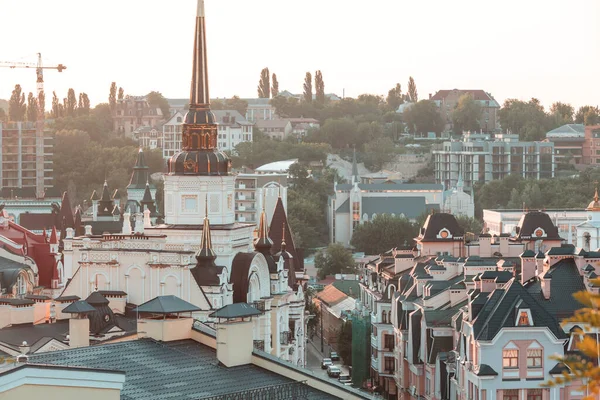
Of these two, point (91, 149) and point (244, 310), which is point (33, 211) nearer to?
point (91, 149)

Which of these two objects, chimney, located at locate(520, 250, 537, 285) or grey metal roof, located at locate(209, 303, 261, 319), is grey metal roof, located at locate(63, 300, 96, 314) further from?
chimney, located at locate(520, 250, 537, 285)

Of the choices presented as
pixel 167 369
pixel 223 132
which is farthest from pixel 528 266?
pixel 223 132

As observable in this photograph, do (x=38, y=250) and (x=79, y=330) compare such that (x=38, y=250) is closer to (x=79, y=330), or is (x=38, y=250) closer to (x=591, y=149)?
(x=79, y=330)

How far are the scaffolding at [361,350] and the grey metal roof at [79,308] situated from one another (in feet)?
64.1

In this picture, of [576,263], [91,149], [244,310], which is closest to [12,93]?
[91,149]

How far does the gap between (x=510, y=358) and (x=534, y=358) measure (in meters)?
0.66

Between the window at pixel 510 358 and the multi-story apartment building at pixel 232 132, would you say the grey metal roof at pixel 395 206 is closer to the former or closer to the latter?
the multi-story apartment building at pixel 232 132

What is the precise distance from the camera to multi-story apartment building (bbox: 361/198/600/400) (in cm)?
4272

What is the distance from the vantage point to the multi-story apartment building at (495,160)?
179 meters

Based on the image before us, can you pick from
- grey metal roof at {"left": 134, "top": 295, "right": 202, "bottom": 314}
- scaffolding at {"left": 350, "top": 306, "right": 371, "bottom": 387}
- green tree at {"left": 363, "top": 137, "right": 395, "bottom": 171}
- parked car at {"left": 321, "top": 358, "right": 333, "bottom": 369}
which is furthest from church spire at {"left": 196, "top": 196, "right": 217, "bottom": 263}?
green tree at {"left": 363, "top": 137, "right": 395, "bottom": 171}

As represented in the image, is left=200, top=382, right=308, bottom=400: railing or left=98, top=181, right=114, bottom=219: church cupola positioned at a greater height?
left=200, top=382, right=308, bottom=400: railing

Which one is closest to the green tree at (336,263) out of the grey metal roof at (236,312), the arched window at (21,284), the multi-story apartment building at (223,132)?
the arched window at (21,284)

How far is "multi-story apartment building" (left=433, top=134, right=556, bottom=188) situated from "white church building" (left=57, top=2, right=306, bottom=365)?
11916 cm

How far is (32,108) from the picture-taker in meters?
182
